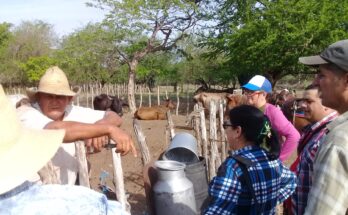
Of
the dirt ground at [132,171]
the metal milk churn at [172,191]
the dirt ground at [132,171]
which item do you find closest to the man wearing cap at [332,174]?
the metal milk churn at [172,191]

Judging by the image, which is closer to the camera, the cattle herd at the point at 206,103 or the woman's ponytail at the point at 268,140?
the woman's ponytail at the point at 268,140

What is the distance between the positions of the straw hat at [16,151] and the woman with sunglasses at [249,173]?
143 centimetres

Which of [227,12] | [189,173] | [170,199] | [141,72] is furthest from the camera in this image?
[141,72]

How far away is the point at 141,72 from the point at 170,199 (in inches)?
1072

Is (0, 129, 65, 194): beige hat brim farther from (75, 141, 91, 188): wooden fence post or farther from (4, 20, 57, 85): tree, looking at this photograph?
(4, 20, 57, 85): tree

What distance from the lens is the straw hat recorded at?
1.11 metres

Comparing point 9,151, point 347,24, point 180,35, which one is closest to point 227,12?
point 180,35

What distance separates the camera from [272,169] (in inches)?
101

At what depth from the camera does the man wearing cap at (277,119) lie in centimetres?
369

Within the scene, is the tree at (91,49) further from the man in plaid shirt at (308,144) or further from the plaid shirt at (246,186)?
the plaid shirt at (246,186)

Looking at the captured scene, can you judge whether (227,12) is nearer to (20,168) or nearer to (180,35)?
(180,35)

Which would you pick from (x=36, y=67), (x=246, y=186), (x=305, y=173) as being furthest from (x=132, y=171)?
(x=36, y=67)

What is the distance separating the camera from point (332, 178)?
1452mm

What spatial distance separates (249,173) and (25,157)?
1.59 meters
